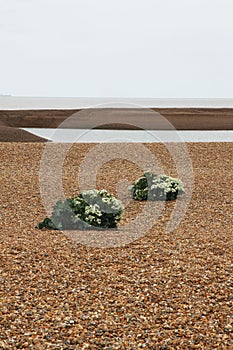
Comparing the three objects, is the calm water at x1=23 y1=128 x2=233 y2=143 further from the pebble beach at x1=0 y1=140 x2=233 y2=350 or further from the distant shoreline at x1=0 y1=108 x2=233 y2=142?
the pebble beach at x1=0 y1=140 x2=233 y2=350

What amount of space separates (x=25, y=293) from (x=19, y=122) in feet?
69.8

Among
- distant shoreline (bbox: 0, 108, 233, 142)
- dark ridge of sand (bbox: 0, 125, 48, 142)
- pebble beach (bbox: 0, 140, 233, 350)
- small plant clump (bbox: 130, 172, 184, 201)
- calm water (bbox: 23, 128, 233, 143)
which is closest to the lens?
pebble beach (bbox: 0, 140, 233, 350)

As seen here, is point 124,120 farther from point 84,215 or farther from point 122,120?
point 84,215

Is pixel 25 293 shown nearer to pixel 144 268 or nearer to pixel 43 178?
pixel 144 268

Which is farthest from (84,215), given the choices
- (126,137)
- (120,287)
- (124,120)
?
(124,120)

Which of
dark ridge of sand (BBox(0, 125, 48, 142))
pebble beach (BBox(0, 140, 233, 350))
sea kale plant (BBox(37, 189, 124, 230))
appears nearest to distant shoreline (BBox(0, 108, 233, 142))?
dark ridge of sand (BBox(0, 125, 48, 142))

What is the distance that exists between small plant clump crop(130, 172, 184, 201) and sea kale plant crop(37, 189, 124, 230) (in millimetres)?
1808

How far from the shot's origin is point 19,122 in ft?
83.3

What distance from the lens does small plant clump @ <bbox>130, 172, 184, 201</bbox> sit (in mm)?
8711

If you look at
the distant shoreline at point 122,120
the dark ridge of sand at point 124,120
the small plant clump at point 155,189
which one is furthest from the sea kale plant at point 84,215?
the dark ridge of sand at point 124,120

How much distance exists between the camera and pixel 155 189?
28.6ft

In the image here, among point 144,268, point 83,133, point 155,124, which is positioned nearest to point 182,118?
point 155,124

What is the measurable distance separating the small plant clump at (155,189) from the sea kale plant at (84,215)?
1808 millimetres

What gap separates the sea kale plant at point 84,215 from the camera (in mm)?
6688
